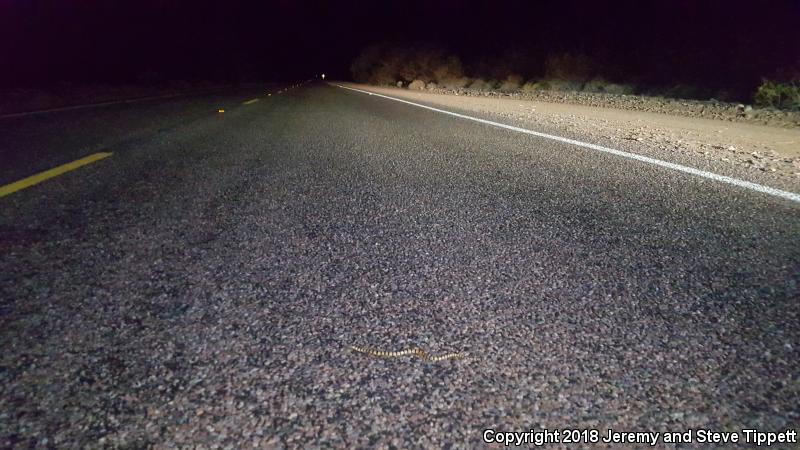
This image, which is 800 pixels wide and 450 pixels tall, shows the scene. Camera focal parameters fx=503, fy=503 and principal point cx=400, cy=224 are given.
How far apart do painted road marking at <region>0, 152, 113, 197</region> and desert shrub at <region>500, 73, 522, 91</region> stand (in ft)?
73.2

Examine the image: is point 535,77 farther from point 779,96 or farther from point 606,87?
point 779,96

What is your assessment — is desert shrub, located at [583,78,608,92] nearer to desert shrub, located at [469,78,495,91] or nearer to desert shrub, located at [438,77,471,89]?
desert shrub, located at [469,78,495,91]

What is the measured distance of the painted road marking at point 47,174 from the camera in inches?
140

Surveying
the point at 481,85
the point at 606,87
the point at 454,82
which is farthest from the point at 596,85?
the point at 454,82

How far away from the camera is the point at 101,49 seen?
33.3 metres

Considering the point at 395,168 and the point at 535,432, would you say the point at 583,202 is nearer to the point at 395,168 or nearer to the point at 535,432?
the point at 395,168

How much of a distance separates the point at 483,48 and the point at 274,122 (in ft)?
104

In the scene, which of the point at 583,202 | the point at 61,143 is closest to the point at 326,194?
the point at 583,202

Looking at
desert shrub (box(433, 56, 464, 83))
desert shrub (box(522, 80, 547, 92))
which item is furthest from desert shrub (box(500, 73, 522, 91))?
desert shrub (box(433, 56, 464, 83))

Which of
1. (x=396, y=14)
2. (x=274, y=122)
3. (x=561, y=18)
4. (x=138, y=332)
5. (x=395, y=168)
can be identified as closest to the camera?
(x=138, y=332)

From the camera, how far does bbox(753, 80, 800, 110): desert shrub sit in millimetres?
11852

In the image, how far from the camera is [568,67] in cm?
2500

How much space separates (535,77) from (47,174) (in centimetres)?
2567

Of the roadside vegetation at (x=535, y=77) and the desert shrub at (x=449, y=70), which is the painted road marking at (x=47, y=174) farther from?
the desert shrub at (x=449, y=70)
